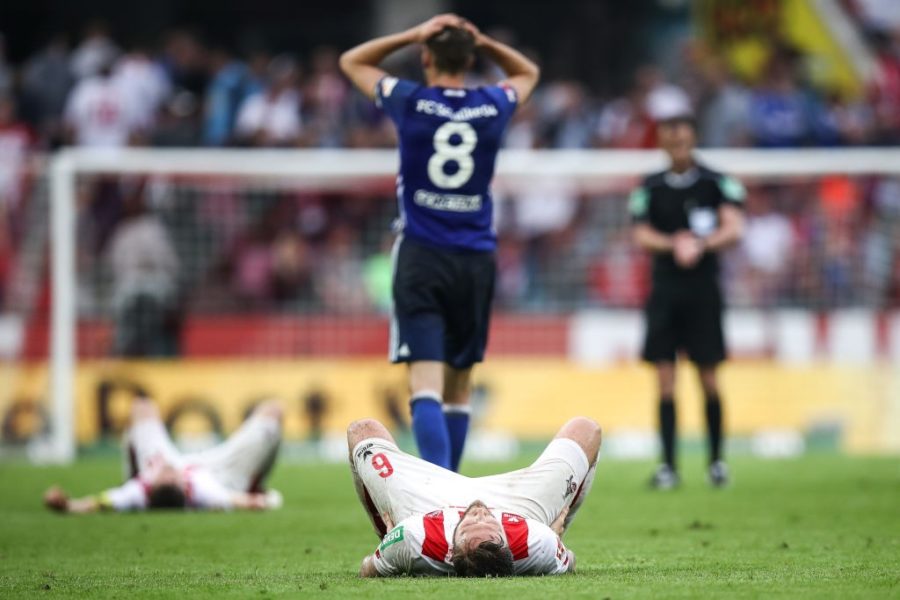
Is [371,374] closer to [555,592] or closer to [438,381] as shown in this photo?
[438,381]

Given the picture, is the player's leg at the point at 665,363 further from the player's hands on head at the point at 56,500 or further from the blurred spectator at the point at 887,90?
the blurred spectator at the point at 887,90

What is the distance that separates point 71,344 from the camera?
55.2ft

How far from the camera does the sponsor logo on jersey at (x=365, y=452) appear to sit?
6.63 metres

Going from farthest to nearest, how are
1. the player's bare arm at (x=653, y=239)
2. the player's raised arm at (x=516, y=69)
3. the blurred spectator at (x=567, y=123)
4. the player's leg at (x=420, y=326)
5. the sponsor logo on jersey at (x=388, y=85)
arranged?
the blurred spectator at (x=567, y=123) → the player's bare arm at (x=653, y=239) → the player's raised arm at (x=516, y=69) → the sponsor logo on jersey at (x=388, y=85) → the player's leg at (x=420, y=326)

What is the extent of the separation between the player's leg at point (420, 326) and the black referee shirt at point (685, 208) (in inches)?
148

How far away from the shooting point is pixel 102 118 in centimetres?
2023

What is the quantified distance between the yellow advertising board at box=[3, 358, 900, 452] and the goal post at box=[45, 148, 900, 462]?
53 cm

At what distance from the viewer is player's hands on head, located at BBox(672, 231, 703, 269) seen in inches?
466

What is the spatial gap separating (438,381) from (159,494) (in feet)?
8.37

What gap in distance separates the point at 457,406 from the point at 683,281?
3.51m

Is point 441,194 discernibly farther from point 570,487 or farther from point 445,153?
point 570,487

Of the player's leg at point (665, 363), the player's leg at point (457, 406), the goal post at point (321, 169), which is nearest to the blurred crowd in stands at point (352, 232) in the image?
the goal post at point (321, 169)

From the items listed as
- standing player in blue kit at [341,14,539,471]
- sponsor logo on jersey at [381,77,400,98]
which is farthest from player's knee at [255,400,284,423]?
sponsor logo on jersey at [381,77,400,98]

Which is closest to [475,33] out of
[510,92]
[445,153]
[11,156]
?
[510,92]
